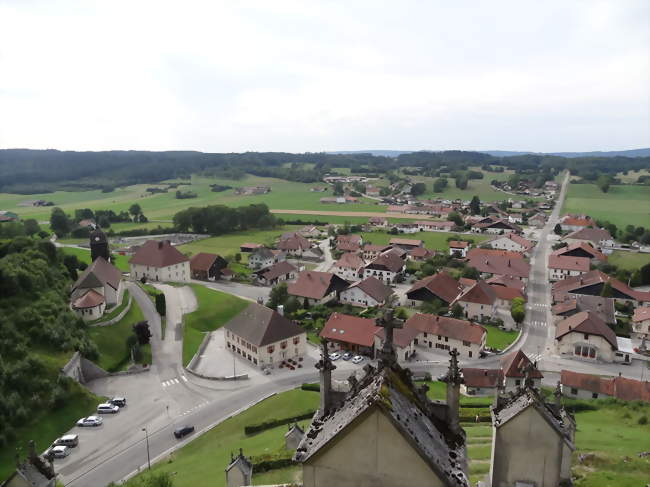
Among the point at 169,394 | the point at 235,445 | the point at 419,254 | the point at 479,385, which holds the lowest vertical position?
the point at 169,394

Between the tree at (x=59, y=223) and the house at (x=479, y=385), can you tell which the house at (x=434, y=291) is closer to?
the house at (x=479, y=385)

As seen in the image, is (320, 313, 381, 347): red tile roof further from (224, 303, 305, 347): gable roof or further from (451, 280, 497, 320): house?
(451, 280, 497, 320): house

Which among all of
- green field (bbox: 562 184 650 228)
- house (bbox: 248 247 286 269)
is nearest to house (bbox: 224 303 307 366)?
house (bbox: 248 247 286 269)

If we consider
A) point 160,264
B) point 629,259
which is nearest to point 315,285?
point 160,264

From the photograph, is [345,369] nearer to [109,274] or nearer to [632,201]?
[109,274]

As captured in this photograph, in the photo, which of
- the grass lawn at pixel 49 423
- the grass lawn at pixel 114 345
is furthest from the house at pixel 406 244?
Result: the grass lawn at pixel 49 423

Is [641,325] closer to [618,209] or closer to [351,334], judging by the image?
[351,334]

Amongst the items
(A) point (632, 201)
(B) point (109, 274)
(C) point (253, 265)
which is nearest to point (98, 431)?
(B) point (109, 274)
